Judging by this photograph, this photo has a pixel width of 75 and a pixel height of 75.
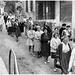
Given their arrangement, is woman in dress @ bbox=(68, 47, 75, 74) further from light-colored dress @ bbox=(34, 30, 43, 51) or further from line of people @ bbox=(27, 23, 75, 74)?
light-colored dress @ bbox=(34, 30, 43, 51)

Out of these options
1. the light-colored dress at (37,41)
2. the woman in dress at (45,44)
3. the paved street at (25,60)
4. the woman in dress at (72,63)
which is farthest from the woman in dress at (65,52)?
the light-colored dress at (37,41)

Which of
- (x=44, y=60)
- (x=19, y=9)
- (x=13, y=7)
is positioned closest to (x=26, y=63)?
(x=44, y=60)

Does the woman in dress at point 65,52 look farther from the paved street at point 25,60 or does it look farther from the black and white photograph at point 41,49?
the paved street at point 25,60

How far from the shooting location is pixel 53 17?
26641mm

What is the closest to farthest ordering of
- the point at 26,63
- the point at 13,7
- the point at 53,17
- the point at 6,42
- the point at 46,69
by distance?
the point at 46,69, the point at 26,63, the point at 6,42, the point at 53,17, the point at 13,7

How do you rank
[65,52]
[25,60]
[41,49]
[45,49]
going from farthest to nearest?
1. [41,49]
2. [25,60]
3. [45,49]
4. [65,52]

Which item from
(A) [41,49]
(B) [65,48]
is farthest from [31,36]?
(B) [65,48]

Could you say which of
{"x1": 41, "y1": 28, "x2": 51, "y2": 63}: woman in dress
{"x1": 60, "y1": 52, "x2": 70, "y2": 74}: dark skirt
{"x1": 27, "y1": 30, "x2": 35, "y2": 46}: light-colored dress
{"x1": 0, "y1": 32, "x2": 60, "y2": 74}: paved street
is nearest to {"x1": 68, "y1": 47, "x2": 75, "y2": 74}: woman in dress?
{"x1": 60, "y1": 52, "x2": 70, "y2": 74}: dark skirt

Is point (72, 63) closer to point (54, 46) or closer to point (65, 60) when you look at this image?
point (65, 60)

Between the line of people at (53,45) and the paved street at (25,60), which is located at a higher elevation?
the line of people at (53,45)

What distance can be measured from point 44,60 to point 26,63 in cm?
91

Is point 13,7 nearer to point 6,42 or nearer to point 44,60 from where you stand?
point 6,42

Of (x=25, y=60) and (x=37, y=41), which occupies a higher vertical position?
(x=37, y=41)

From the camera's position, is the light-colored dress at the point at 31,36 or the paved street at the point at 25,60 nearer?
the paved street at the point at 25,60
